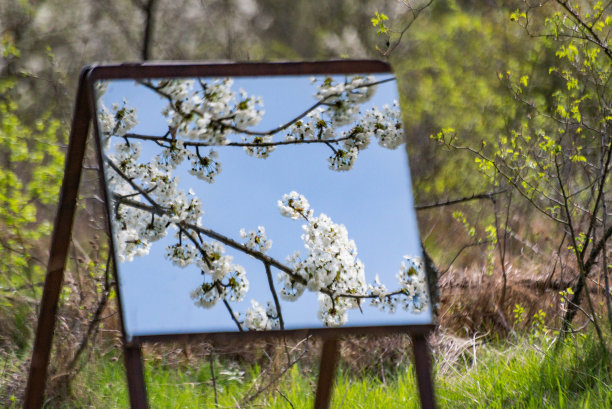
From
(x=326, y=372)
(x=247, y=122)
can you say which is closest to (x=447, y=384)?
(x=326, y=372)

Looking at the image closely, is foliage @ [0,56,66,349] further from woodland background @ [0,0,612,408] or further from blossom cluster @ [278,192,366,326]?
blossom cluster @ [278,192,366,326]

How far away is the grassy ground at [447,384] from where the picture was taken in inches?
95.4

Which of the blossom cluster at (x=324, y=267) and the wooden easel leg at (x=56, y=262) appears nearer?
the blossom cluster at (x=324, y=267)

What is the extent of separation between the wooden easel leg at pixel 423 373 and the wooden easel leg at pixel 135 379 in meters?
0.53

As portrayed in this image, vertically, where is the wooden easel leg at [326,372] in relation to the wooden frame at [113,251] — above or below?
below

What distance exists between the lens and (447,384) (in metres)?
2.67

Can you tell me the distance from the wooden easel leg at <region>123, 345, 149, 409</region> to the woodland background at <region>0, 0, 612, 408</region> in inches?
52.0

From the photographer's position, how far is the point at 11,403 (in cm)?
281

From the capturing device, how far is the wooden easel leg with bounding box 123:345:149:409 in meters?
1.27

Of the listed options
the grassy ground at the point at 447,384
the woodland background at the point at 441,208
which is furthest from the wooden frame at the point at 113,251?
the woodland background at the point at 441,208

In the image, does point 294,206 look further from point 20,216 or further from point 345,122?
point 20,216

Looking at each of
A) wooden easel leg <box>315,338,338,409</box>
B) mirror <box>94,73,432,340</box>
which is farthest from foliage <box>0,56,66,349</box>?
mirror <box>94,73,432,340</box>

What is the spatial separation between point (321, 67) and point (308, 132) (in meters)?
0.14

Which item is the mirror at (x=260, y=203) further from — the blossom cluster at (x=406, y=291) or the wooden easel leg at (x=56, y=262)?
the wooden easel leg at (x=56, y=262)
